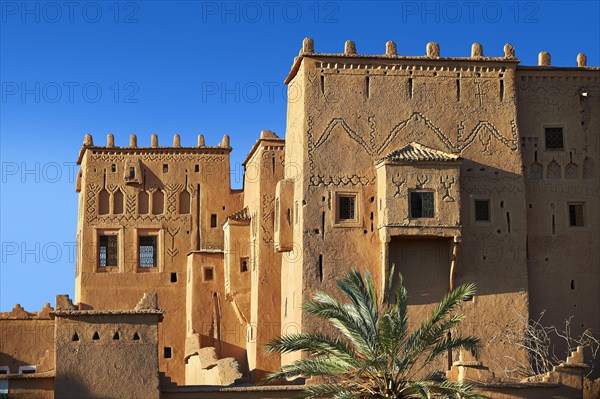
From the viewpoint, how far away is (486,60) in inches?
1554

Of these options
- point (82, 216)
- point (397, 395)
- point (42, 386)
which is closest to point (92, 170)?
point (82, 216)

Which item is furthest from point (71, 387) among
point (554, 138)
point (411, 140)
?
point (554, 138)

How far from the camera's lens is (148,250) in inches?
1937

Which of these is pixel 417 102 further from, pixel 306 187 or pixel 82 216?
pixel 82 216

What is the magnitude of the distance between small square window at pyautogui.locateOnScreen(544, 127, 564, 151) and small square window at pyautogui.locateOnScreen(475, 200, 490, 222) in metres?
2.85

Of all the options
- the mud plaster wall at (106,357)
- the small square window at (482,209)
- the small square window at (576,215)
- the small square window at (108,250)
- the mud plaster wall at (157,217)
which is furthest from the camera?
the small square window at (108,250)

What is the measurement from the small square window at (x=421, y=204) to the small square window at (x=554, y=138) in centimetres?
483

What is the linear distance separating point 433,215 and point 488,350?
14.0ft

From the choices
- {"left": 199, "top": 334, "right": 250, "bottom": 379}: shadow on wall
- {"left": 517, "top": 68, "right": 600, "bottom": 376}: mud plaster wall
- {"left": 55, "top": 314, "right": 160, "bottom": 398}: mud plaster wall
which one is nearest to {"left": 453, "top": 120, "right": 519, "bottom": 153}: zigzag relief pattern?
{"left": 517, "top": 68, "right": 600, "bottom": 376}: mud plaster wall

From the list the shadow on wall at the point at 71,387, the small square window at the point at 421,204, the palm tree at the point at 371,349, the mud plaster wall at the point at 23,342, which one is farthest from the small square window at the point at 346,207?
the mud plaster wall at the point at 23,342

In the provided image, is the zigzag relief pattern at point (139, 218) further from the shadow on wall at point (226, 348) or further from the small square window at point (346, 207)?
the small square window at point (346, 207)

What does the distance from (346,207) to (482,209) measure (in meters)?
4.12

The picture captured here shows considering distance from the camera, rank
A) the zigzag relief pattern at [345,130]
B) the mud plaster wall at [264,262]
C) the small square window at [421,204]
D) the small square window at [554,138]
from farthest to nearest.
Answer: the mud plaster wall at [264,262], the small square window at [554,138], the zigzag relief pattern at [345,130], the small square window at [421,204]

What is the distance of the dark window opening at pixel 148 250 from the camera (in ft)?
161
